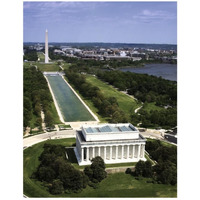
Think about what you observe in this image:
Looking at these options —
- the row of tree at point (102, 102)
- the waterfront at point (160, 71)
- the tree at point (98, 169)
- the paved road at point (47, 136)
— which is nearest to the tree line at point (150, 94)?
the row of tree at point (102, 102)

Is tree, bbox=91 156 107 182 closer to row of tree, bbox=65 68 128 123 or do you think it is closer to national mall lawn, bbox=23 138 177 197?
national mall lawn, bbox=23 138 177 197

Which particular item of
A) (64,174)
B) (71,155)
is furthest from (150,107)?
(64,174)

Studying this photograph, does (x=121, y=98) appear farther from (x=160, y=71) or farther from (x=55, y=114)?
(x=160, y=71)

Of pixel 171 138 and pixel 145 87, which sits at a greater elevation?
pixel 145 87

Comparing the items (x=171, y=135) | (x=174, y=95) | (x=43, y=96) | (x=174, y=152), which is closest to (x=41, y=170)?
(x=174, y=152)

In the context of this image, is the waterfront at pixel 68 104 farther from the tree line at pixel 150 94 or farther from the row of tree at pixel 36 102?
the tree line at pixel 150 94

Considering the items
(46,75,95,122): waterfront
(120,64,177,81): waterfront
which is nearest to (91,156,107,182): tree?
(46,75,95,122): waterfront

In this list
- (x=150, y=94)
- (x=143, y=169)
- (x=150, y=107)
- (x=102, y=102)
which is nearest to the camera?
(x=143, y=169)

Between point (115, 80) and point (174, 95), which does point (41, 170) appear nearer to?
point (174, 95)
